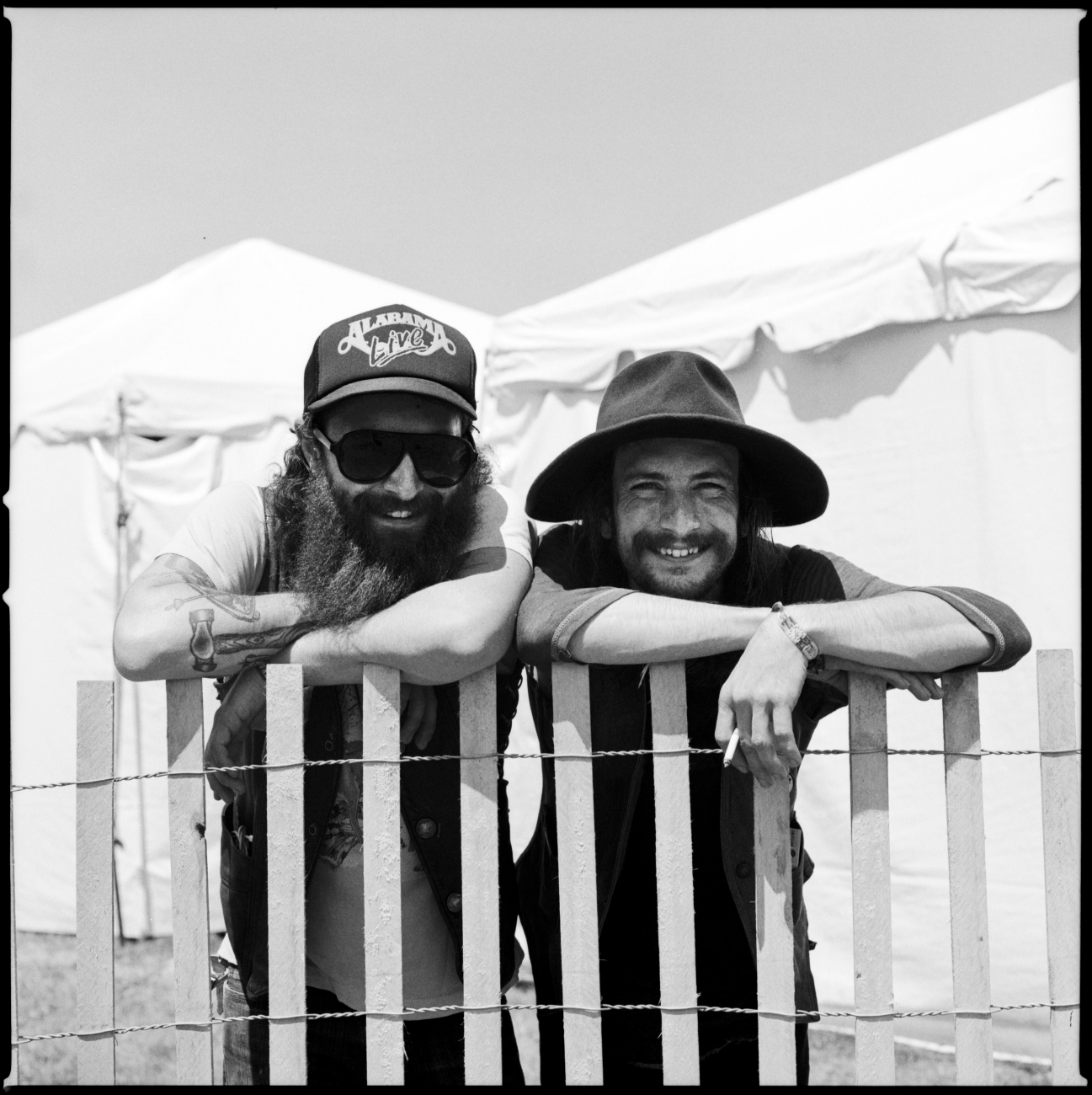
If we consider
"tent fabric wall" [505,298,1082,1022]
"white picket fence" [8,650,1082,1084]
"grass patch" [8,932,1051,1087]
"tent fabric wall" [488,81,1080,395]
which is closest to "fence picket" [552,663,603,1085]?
"white picket fence" [8,650,1082,1084]

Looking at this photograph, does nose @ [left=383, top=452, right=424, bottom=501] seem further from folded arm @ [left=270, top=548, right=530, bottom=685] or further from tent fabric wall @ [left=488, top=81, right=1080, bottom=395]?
tent fabric wall @ [left=488, top=81, right=1080, bottom=395]

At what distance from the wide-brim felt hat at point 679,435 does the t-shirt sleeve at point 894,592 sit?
0.55ft

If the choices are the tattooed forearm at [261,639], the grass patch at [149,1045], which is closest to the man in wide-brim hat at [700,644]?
the tattooed forearm at [261,639]

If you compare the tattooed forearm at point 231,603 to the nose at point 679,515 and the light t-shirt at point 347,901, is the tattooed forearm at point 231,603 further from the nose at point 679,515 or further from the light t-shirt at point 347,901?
the nose at point 679,515

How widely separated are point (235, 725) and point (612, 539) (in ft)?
2.88

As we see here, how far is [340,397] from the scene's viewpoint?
2383mm

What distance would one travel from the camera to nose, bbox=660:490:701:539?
240cm

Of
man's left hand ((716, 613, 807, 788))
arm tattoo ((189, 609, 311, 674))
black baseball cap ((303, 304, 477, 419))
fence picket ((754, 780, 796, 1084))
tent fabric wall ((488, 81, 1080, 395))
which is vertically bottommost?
fence picket ((754, 780, 796, 1084))

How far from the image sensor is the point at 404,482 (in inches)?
93.3

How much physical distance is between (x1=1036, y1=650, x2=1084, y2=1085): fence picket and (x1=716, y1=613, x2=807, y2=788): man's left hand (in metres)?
0.52

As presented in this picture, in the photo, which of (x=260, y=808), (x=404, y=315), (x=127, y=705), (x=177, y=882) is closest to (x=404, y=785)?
(x=260, y=808)

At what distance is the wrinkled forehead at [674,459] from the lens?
2.47 metres

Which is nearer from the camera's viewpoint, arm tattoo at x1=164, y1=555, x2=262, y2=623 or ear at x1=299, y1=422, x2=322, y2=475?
arm tattoo at x1=164, y1=555, x2=262, y2=623

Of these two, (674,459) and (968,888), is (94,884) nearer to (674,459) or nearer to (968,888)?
(674,459)
